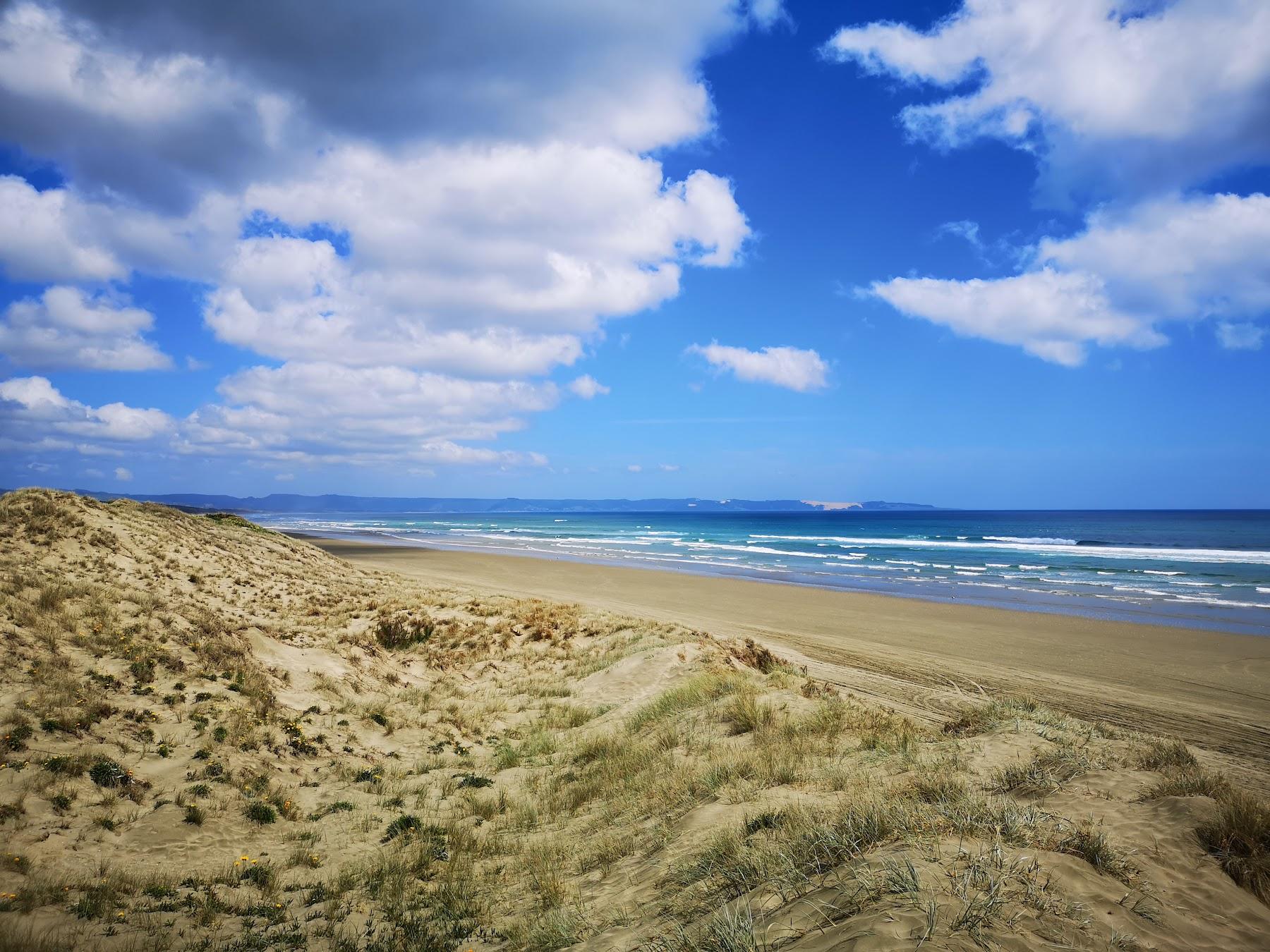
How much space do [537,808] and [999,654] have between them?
1535 centimetres

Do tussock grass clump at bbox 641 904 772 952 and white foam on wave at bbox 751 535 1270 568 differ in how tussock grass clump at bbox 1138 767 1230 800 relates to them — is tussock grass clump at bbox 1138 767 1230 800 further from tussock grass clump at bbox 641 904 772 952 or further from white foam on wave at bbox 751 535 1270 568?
white foam on wave at bbox 751 535 1270 568

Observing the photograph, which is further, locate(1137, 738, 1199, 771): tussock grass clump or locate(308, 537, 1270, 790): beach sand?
locate(308, 537, 1270, 790): beach sand

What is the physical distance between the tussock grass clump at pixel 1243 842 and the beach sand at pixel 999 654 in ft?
19.0

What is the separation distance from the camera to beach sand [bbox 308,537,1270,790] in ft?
41.6

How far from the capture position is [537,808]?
27.0 ft

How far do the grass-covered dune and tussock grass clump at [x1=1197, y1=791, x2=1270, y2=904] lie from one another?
2cm

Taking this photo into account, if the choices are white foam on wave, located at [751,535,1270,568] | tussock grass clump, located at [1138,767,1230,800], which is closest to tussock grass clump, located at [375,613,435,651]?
tussock grass clump, located at [1138,767,1230,800]

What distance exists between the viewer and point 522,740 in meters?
11.4

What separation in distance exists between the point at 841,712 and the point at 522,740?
5.57m

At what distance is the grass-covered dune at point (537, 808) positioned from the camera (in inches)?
174

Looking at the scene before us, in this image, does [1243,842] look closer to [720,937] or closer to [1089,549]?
[720,937]

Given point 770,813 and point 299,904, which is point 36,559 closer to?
point 299,904

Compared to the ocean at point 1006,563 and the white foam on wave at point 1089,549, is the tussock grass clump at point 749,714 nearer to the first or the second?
the ocean at point 1006,563

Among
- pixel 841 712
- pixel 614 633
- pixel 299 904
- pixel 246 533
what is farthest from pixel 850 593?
pixel 299 904
